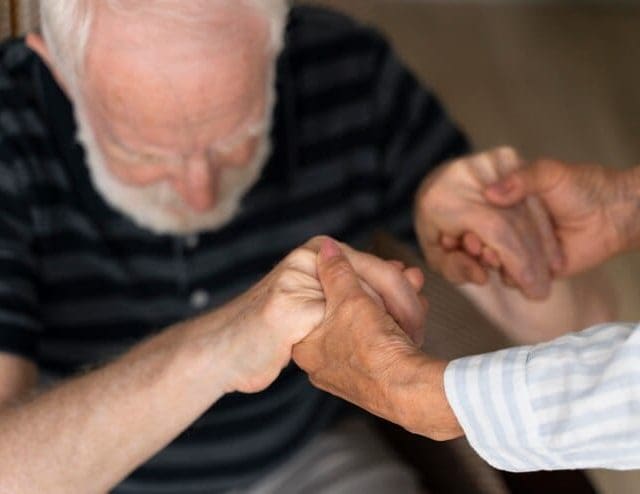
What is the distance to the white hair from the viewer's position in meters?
1.09

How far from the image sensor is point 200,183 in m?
1.20

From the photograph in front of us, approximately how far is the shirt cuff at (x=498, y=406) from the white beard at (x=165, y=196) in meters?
0.50

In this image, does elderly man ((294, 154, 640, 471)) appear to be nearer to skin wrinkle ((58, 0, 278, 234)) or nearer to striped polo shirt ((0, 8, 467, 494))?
skin wrinkle ((58, 0, 278, 234))

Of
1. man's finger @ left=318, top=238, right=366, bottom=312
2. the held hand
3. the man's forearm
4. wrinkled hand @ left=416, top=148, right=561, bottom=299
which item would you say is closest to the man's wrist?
the held hand

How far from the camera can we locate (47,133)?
1.29m

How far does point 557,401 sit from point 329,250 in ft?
0.92

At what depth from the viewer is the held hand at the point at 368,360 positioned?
Answer: 2.76ft

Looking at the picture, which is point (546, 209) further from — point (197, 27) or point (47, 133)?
point (47, 133)

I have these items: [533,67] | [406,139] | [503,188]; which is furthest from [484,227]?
[533,67]

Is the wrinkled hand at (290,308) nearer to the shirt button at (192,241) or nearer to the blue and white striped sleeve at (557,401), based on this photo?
the blue and white striped sleeve at (557,401)

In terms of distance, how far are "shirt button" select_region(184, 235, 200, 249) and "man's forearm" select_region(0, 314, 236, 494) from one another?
0.81 feet

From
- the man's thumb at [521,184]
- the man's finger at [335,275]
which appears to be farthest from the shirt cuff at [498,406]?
the man's thumb at [521,184]

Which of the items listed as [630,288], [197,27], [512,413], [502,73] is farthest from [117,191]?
[502,73]

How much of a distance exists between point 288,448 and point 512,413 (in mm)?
640
